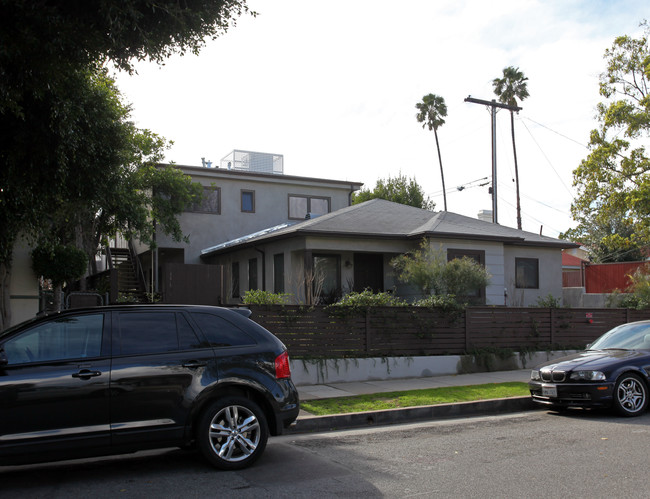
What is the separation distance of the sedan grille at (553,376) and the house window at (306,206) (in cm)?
1802

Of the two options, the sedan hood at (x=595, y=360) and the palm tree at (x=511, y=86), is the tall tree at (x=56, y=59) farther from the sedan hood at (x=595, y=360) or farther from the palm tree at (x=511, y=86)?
the palm tree at (x=511, y=86)

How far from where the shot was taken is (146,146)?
803 inches

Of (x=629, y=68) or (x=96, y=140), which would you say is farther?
(x=629, y=68)

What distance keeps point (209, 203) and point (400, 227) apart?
866cm

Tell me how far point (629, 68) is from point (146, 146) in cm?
1746

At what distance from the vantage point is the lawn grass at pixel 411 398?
955 cm

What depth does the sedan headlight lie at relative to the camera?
29.8ft

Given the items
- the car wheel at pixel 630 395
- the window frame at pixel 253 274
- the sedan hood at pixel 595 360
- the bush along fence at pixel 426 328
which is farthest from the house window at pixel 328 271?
the car wheel at pixel 630 395

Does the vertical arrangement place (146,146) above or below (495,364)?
above

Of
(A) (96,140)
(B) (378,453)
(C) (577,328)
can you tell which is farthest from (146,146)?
(B) (378,453)

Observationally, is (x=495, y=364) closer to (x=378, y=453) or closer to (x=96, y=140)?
(x=378, y=453)

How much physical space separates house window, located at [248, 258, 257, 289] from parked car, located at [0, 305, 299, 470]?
50.1 ft

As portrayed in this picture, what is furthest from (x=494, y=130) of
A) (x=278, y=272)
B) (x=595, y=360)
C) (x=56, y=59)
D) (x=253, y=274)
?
(x=56, y=59)

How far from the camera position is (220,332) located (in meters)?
6.56
